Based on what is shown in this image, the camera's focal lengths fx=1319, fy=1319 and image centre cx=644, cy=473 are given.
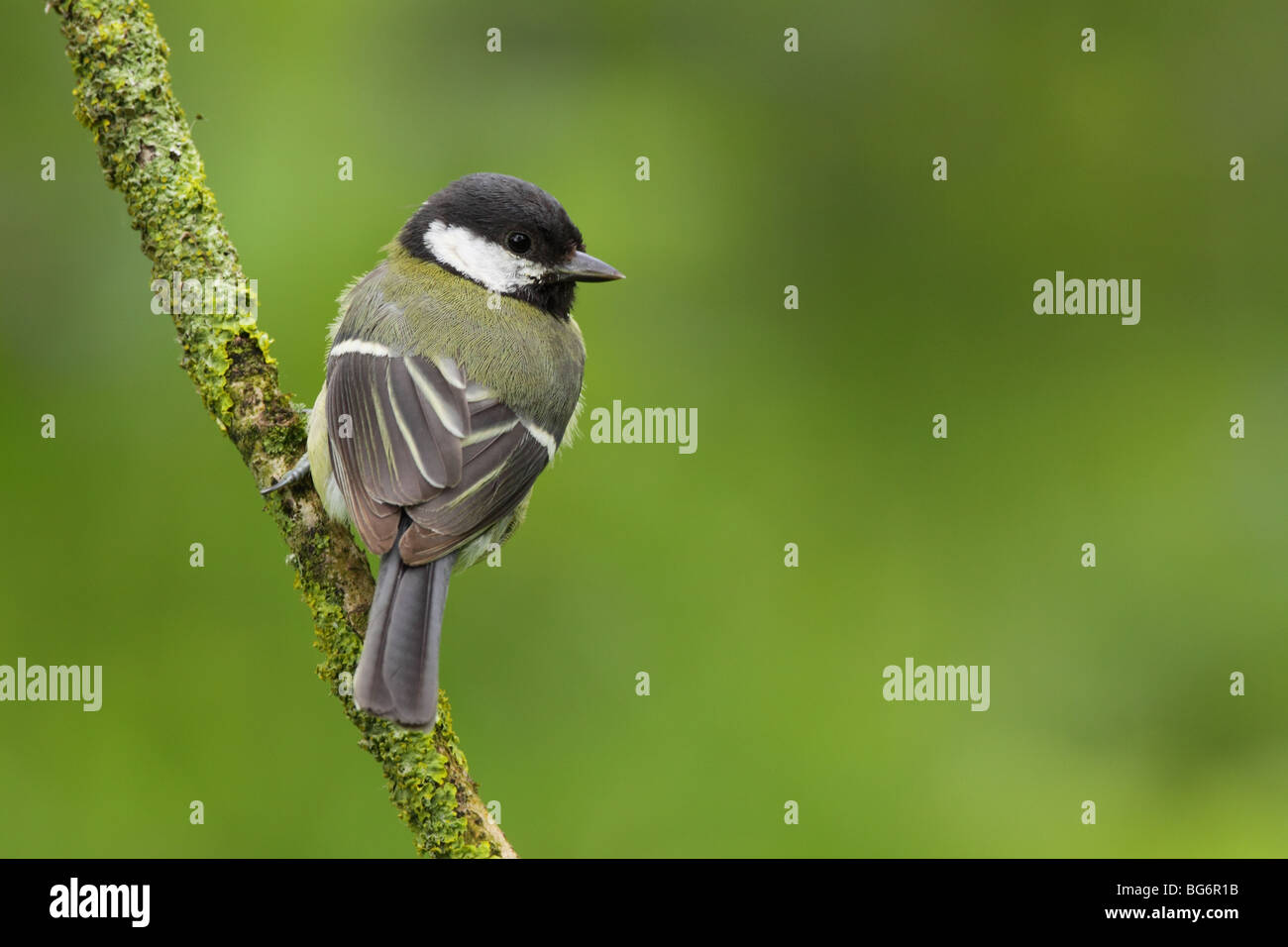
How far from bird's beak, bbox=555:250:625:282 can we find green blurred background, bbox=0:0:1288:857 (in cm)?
71

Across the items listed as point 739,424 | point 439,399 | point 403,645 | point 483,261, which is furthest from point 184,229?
point 739,424

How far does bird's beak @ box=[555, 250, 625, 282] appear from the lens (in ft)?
11.8

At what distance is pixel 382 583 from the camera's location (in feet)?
9.02

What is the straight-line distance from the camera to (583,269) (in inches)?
141

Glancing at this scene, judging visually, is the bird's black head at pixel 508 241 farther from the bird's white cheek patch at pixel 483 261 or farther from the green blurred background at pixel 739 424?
the green blurred background at pixel 739 424

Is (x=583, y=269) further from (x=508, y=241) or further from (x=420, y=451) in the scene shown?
(x=420, y=451)

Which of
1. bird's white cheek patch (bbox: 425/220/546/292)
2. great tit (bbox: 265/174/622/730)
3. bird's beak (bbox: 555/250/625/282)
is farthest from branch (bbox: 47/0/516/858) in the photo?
bird's beak (bbox: 555/250/625/282)

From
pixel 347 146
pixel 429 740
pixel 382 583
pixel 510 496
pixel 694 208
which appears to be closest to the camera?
pixel 429 740

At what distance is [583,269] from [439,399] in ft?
2.27

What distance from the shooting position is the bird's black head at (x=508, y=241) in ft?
11.6

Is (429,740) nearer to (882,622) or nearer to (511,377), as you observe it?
(511,377)

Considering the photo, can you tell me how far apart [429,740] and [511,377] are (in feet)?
3.40

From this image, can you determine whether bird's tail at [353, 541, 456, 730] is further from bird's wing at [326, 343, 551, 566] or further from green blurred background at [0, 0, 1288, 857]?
green blurred background at [0, 0, 1288, 857]

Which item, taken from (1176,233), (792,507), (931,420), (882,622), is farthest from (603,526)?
(1176,233)
